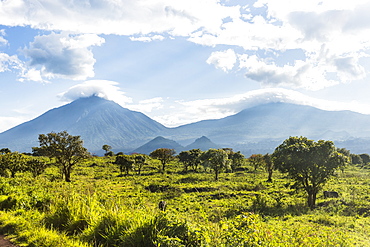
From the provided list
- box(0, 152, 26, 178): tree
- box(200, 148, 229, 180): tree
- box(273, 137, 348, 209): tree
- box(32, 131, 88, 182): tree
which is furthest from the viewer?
box(200, 148, 229, 180): tree

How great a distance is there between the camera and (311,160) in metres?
25.3

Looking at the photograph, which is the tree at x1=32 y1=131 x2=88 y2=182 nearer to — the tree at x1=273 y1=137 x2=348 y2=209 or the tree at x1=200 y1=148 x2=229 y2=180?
the tree at x1=200 y1=148 x2=229 y2=180

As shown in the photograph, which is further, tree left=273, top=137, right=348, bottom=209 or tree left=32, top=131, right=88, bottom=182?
tree left=32, top=131, right=88, bottom=182

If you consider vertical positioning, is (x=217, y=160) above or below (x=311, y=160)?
below

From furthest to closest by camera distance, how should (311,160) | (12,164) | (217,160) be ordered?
1. (217,160)
2. (12,164)
3. (311,160)

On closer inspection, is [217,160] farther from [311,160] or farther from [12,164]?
[12,164]

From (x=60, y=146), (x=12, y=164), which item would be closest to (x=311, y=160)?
(x=60, y=146)

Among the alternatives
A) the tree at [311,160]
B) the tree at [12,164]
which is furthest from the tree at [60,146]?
the tree at [311,160]

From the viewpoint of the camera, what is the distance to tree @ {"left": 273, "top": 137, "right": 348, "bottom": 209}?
24844 millimetres

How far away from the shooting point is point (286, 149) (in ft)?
88.6

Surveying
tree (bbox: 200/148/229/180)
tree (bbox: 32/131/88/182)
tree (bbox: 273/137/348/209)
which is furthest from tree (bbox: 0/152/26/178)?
tree (bbox: 273/137/348/209)

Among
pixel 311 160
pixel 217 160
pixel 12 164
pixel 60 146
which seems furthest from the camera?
pixel 217 160

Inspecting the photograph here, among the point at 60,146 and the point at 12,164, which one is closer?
the point at 60,146

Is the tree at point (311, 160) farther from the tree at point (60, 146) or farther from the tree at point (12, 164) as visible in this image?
the tree at point (12, 164)
